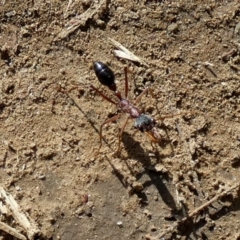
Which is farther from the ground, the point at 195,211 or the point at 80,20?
the point at 80,20

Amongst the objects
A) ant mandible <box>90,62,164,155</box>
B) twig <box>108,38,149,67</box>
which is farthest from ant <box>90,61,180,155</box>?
twig <box>108,38,149,67</box>

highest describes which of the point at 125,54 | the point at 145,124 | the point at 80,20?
the point at 80,20

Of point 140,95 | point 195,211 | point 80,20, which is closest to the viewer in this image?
point 195,211

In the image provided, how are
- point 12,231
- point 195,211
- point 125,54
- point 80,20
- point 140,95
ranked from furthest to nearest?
point 80,20
point 125,54
point 140,95
point 195,211
point 12,231

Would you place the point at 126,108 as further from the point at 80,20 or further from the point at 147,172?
the point at 80,20

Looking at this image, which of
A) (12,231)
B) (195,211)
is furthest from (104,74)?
(12,231)

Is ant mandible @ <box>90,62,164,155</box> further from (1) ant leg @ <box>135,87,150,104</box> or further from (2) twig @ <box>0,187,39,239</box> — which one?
(2) twig @ <box>0,187,39,239</box>

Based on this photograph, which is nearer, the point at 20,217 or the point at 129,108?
the point at 20,217

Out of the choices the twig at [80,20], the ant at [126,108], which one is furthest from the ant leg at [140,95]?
the twig at [80,20]
